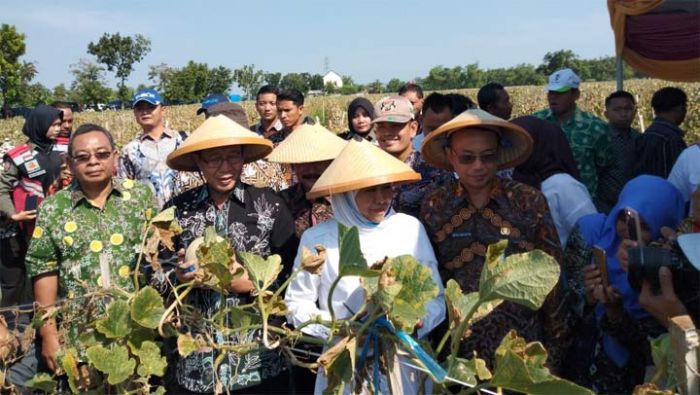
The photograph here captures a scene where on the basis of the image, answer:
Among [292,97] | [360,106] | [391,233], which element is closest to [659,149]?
[360,106]

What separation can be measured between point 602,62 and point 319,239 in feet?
251

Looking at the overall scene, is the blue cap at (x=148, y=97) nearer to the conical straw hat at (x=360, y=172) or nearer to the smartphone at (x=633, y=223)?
the conical straw hat at (x=360, y=172)

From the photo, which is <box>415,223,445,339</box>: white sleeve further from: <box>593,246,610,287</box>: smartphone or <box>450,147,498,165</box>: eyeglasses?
<box>593,246,610,287</box>: smartphone

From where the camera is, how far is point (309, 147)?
3.15 m

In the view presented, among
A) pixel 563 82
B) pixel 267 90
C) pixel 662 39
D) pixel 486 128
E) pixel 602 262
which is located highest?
pixel 662 39

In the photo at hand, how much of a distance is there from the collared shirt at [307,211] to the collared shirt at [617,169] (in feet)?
8.42

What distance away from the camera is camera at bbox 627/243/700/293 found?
6.12ft

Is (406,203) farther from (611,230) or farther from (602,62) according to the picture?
(602,62)

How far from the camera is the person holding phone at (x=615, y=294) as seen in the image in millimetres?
2238

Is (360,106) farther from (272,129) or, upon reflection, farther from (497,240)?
(497,240)

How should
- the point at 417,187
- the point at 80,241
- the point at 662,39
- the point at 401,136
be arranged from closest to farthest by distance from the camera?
1. the point at 80,241
2. the point at 417,187
3. the point at 401,136
4. the point at 662,39

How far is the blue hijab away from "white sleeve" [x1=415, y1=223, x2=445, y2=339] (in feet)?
2.06

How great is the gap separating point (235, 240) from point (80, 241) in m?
0.62

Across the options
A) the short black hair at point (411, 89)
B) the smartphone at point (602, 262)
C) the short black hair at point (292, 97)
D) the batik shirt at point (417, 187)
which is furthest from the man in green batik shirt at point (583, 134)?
the smartphone at point (602, 262)
